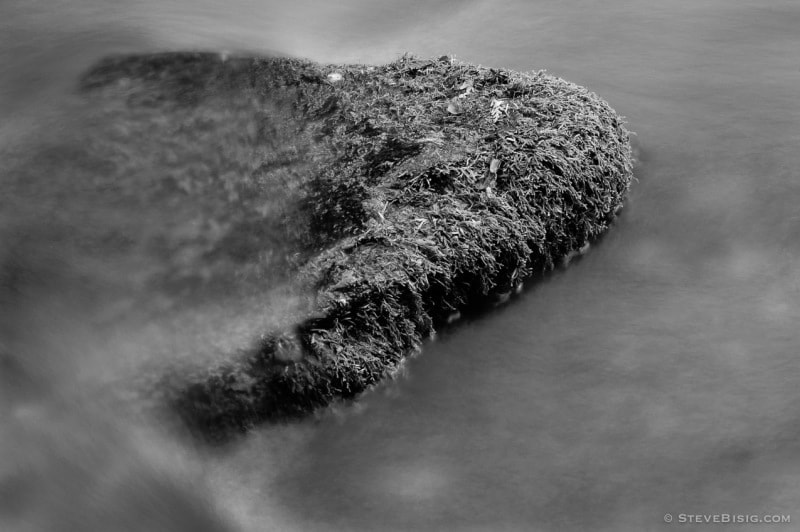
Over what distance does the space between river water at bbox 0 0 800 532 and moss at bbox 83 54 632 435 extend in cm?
22

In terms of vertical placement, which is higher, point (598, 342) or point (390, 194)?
point (390, 194)

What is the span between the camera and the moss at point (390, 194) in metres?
4.68

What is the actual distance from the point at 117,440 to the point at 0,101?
3411mm

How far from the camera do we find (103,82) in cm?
642

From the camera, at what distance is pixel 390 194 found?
5340 millimetres

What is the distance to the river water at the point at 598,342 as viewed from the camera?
435cm

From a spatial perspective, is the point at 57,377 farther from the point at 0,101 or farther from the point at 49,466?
the point at 0,101

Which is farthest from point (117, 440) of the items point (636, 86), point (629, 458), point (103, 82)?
point (636, 86)

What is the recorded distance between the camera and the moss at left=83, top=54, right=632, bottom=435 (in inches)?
184

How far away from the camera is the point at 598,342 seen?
505cm

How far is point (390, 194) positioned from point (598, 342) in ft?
5.39

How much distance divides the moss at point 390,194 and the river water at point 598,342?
22 centimetres

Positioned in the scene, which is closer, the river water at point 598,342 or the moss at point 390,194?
the river water at point 598,342

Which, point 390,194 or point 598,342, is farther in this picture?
point 390,194
